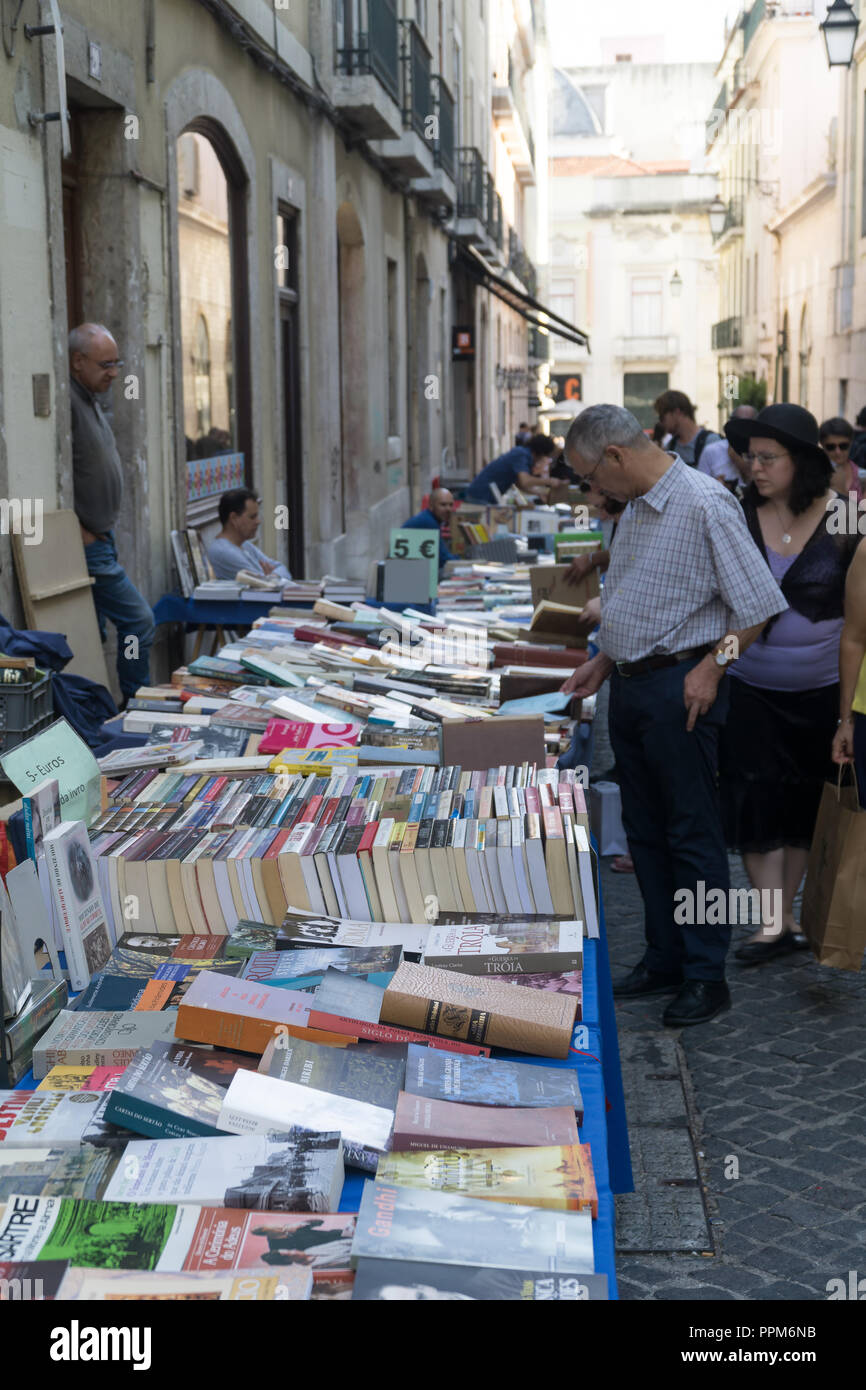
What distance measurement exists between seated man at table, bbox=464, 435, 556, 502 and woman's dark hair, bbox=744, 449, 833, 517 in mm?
9812

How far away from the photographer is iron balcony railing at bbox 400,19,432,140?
573 inches

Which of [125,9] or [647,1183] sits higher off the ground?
[125,9]

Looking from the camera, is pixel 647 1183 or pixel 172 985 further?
pixel 647 1183

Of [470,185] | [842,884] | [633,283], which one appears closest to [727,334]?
[633,283]

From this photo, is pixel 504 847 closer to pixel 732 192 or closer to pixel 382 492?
pixel 382 492

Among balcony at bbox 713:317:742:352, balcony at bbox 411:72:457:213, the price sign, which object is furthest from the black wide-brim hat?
balcony at bbox 713:317:742:352

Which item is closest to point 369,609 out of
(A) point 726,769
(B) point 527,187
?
(A) point 726,769

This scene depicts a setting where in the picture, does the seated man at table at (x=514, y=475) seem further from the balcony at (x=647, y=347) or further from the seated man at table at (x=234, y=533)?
the balcony at (x=647, y=347)

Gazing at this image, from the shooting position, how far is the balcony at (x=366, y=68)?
468 inches

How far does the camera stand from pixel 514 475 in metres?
14.9

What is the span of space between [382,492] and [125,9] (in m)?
8.86

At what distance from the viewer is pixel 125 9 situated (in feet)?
22.8

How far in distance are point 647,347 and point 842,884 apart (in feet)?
168

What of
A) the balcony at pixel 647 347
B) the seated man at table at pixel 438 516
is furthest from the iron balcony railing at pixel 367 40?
the balcony at pixel 647 347
